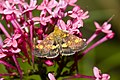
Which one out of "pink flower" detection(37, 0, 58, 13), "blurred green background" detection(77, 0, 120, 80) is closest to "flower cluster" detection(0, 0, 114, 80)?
"pink flower" detection(37, 0, 58, 13)

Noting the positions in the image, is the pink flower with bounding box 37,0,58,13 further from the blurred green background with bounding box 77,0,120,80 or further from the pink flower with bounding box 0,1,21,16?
the blurred green background with bounding box 77,0,120,80

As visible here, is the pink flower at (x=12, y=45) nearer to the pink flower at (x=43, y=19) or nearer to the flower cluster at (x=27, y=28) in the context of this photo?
the flower cluster at (x=27, y=28)

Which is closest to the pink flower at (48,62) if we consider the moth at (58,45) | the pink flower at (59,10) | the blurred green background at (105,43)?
the moth at (58,45)

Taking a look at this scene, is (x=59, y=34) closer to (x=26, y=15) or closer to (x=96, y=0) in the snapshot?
(x=26, y=15)

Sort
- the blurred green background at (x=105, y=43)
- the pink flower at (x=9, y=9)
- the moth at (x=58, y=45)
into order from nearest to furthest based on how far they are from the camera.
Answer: the moth at (x=58, y=45) → the pink flower at (x=9, y=9) → the blurred green background at (x=105, y=43)

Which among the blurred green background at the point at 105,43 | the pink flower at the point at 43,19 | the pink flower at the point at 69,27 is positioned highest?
the pink flower at the point at 43,19

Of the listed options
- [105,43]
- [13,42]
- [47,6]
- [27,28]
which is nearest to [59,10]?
[47,6]

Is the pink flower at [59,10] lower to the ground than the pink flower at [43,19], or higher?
higher
